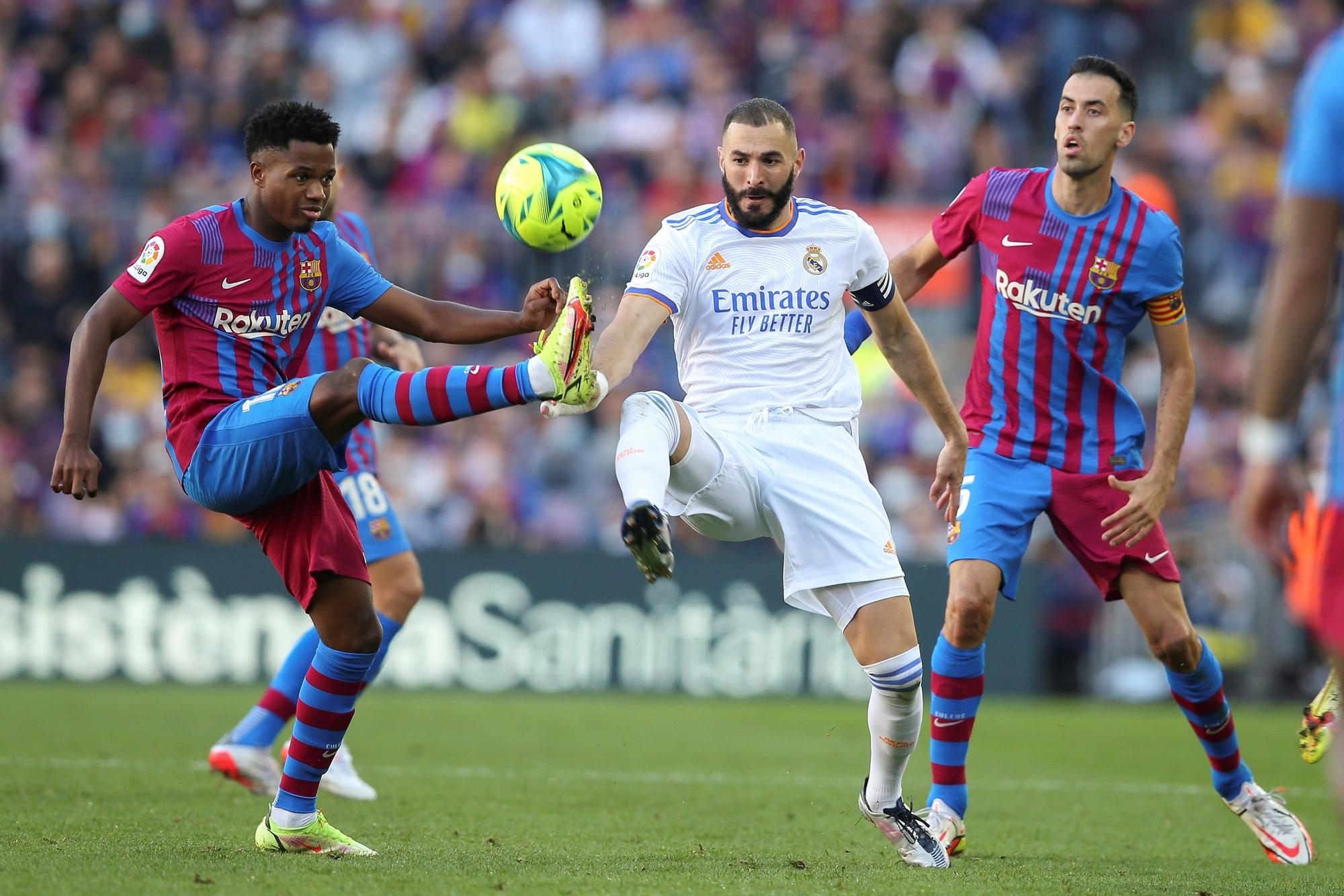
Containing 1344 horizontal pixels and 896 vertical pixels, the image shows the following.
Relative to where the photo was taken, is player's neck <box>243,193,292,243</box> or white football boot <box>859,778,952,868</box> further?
white football boot <box>859,778,952,868</box>

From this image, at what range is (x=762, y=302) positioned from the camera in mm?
5844

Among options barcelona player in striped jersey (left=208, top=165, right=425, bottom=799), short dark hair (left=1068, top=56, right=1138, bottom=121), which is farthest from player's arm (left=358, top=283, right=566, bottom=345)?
short dark hair (left=1068, top=56, right=1138, bottom=121)

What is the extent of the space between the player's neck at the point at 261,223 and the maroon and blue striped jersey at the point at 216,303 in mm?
22

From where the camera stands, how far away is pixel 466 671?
1357 centimetres

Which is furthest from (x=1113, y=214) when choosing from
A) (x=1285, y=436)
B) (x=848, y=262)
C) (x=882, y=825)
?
(x=1285, y=436)

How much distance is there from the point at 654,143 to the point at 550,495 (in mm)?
4607

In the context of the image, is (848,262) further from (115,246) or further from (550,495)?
(115,246)

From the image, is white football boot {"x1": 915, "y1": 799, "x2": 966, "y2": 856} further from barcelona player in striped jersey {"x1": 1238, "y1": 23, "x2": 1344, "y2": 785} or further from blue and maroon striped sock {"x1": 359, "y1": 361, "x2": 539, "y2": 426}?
barcelona player in striped jersey {"x1": 1238, "y1": 23, "x2": 1344, "y2": 785}

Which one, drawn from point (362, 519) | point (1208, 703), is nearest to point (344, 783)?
point (362, 519)

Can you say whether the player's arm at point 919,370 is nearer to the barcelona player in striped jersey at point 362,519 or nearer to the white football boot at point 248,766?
the barcelona player in striped jersey at point 362,519

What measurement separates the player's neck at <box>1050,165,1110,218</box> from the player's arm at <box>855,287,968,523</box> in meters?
0.86

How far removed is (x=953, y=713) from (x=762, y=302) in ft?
6.24

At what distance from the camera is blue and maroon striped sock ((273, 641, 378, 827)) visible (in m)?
5.70

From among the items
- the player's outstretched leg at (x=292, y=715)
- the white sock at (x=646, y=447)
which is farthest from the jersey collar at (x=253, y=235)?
the player's outstretched leg at (x=292, y=715)
